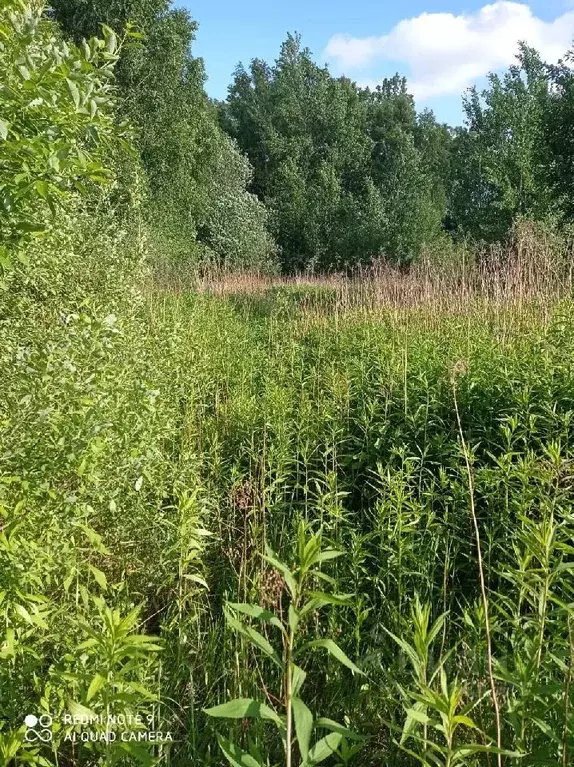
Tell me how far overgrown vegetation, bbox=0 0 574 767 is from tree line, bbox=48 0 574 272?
5.90 ft

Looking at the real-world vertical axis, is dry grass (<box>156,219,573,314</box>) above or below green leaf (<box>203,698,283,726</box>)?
above

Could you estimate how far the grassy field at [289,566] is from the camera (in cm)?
149

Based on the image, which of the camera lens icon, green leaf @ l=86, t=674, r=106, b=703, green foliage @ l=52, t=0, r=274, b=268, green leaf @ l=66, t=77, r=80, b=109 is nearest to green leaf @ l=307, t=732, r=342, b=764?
green leaf @ l=86, t=674, r=106, b=703

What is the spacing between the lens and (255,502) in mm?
2730

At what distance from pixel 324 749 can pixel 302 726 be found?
13 cm

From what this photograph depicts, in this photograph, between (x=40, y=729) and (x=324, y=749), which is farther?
(x=40, y=729)

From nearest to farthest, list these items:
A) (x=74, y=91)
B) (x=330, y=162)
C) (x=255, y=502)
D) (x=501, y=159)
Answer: (x=74, y=91)
(x=255, y=502)
(x=501, y=159)
(x=330, y=162)

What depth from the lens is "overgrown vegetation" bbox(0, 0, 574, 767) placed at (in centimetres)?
159

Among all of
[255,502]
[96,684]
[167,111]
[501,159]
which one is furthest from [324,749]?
[501,159]

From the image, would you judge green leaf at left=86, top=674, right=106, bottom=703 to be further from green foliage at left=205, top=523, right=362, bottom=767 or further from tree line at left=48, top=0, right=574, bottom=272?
tree line at left=48, top=0, right=574, bottom=272

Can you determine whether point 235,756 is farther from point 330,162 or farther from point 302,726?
point 330,162

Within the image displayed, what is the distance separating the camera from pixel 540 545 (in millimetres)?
1645

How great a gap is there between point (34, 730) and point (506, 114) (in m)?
31.9

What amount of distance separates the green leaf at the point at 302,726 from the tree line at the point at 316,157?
336cm
